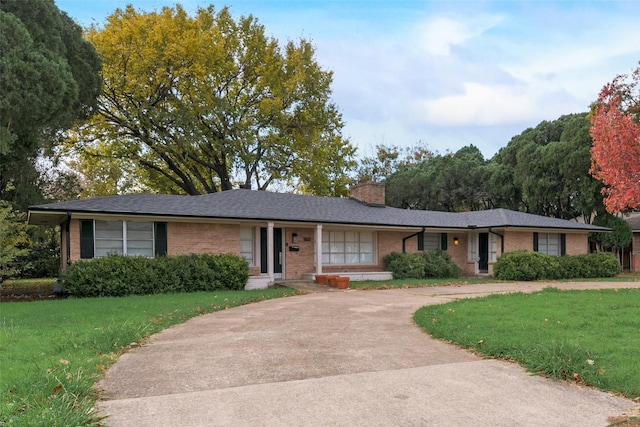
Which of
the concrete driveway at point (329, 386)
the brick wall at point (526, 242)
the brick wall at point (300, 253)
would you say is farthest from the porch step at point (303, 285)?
the brick wall at point (526, 242)

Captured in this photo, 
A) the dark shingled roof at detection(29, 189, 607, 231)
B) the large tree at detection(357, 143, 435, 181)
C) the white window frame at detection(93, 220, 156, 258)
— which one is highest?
the large tree at detection(357, 143, 435, 181)

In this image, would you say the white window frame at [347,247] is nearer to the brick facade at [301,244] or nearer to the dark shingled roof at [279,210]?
the brick facade at [301,244]

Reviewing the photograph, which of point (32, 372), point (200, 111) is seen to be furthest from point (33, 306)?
point (200, 111)

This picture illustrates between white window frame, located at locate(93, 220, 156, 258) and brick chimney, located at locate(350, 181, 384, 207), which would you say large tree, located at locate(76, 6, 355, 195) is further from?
white window frame, located at locate(93, 220, 156, 258)

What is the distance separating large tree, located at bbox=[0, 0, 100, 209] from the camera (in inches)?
441

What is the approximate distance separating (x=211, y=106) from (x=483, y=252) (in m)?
17.0

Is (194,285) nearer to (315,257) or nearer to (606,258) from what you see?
(315,257)

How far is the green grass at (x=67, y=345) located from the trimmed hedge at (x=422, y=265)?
9531mm

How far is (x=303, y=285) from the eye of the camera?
16.6 meters

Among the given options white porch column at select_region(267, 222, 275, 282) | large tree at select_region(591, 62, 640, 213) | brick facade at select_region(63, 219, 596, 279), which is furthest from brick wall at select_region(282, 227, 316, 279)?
large tree at select_region(591, 62, 640, 213)

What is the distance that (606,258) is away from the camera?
877 inches

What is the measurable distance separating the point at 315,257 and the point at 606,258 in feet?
47.3

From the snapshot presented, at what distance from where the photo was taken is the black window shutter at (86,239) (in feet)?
47.5

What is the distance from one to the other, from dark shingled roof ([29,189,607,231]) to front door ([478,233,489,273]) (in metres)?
0.78
